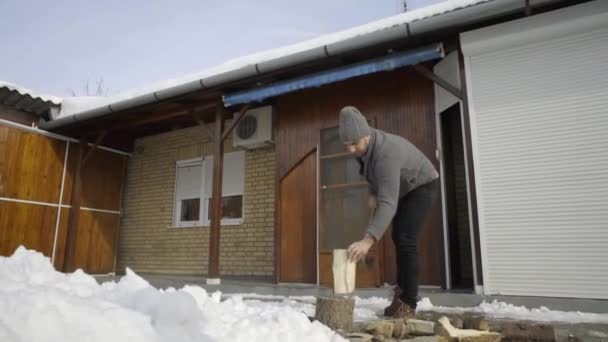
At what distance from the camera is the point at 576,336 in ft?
7.70

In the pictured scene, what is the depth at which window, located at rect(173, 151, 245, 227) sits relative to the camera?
772 centimetres

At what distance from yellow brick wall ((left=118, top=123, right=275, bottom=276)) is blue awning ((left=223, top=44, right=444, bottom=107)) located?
139cm

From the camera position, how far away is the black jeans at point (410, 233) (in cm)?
292

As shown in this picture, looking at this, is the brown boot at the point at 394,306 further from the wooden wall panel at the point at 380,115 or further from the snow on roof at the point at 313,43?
the snow on roof at the point at 313,43

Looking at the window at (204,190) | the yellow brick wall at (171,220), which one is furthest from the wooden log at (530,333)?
the window at (204,190)

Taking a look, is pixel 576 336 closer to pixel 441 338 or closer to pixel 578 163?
pixel 441 338

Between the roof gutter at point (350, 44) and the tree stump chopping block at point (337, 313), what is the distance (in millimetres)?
3155

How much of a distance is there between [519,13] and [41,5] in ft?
27.3

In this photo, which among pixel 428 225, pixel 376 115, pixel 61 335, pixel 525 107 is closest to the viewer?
pixel 61 335

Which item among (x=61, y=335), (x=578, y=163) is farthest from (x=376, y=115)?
(x=61, y=335)

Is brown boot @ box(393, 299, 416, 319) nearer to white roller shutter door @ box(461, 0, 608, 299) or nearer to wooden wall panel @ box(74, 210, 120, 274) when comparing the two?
white roller shutter door @ box(461, 0, 608, 299)

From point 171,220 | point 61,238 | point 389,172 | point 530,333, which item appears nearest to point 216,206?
point 171,220

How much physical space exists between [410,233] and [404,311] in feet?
1.69

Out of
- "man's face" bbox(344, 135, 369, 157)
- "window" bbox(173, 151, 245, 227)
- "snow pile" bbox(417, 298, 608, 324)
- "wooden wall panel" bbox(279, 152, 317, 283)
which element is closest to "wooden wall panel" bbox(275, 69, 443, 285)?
"wooden wall panel" bbox(279, 152, 317, 283)
